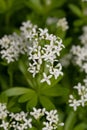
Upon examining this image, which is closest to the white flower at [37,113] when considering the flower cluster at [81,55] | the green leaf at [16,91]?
the green leaf at [16,91]

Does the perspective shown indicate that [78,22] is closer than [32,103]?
No

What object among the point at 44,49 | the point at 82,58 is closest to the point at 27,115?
the point at 44,49

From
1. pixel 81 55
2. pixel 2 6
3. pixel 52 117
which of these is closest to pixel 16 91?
pixel 52 117

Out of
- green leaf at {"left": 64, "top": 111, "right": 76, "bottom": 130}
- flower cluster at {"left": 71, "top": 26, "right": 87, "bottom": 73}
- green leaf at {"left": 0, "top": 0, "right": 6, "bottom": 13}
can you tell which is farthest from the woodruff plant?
green leaf at {"left": 0, "top": 0, "right": 6, "bottom": 13}

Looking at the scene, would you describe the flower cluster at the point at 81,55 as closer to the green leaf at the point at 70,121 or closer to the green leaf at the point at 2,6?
the green leaf at the point at 70,121

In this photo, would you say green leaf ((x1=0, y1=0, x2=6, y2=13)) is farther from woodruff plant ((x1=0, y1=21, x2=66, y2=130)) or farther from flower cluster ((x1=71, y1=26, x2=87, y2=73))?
flower cluster ((x1=71, y1=26, x2=87, y2=73))

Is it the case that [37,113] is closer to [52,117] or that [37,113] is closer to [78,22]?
[52,117]
